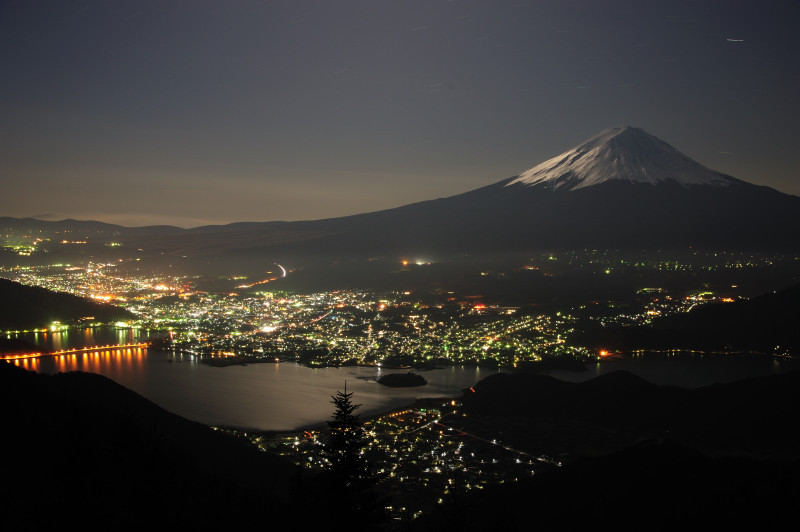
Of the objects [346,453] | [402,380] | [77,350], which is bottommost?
[402,380]

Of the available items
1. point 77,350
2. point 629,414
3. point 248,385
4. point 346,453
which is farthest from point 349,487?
point 77,350

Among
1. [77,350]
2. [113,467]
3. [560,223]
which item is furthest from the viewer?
[560,223]

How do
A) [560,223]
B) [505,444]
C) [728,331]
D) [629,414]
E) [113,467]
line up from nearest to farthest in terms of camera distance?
[113,467]
[505,444]
[629,414]
[728,331]
[560,223]

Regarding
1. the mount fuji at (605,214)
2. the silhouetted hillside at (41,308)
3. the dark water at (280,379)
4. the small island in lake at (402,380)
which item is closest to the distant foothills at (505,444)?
the small island in lake at (402,380)

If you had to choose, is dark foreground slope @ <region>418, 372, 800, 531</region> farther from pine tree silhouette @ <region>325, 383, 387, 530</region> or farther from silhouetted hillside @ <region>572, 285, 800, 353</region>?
silhouetted hillside @ <region>572, 285, 800, 353</region>

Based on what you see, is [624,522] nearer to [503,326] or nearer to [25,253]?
[503,326]

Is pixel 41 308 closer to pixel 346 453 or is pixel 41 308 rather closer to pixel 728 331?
pixel 346 453

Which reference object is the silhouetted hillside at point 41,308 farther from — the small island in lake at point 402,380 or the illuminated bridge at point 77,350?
the small island in lake at point 402,380

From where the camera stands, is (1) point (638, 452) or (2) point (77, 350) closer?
(1) point (638, 452)
